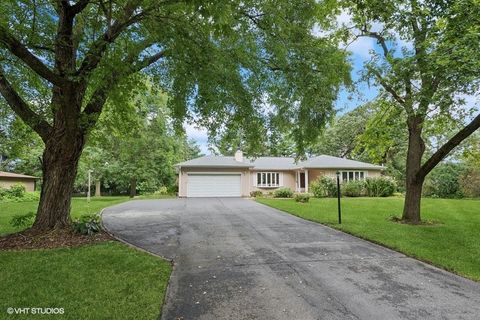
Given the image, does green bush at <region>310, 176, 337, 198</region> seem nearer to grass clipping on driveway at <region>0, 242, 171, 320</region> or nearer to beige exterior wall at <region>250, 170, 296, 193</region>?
beige exterior wall at <region>250, 170, 296, 193</region>

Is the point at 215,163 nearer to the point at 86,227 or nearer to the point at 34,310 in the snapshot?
the point at 86,227

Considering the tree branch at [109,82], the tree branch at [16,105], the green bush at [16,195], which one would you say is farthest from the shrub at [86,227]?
the green bush at [16,195]

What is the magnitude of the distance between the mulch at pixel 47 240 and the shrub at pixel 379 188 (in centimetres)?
2050

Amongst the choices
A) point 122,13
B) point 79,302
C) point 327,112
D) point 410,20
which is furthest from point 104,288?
point 410,20

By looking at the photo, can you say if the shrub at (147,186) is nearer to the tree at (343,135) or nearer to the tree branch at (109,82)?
the tree at (343,135)

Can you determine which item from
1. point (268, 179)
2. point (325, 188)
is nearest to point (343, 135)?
point (268, 179)

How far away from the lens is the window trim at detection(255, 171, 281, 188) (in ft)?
93.5

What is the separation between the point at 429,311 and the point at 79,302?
4.56 m

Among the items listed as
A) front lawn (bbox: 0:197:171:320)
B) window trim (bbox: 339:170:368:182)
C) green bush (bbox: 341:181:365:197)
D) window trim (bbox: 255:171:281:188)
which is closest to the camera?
front lawn (bbox: 0:197:171:320)

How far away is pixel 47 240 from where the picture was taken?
8.00m

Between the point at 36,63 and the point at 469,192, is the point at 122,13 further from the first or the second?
the point at 469,192

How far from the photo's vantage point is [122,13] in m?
7.41

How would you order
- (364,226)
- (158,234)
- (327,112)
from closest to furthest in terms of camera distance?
1. (327,112)
2. (158,234)
3. (364,226)

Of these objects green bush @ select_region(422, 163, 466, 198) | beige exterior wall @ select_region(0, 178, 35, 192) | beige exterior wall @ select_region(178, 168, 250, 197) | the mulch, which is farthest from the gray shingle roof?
the mulch
